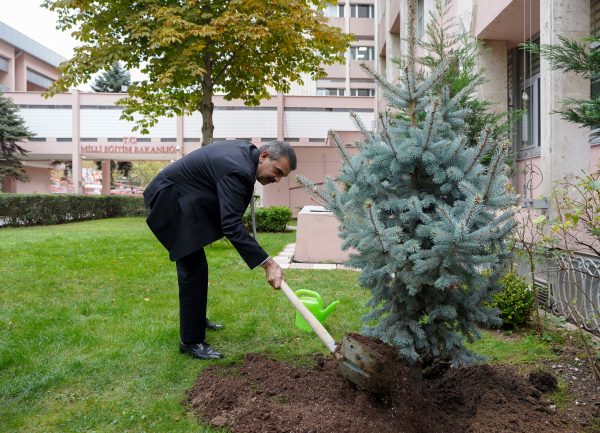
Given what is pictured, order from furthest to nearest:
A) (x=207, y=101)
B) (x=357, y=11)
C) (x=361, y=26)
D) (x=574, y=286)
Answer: (x=357, y=11) → (x=361, y=26) → (x=207, y=101) → (x=574, y=286)

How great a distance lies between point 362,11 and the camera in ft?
116

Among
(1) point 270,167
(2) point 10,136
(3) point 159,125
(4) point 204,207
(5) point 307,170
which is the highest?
(3) point 159,125

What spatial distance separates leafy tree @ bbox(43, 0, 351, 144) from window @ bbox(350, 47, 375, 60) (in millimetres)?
21931

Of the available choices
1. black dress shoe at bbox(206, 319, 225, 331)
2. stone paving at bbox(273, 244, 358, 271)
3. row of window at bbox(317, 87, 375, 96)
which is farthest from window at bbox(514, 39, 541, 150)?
row of window at bbox(317, 87, 375, 96)

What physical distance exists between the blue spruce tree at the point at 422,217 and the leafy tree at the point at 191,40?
30.6 ft

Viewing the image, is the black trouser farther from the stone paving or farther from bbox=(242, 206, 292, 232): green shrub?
bbox=(242, 206, 292, 232): green shrub

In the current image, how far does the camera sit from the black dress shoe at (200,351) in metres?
3.70

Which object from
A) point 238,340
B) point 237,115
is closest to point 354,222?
point 238,340

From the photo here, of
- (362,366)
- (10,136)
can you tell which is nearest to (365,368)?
(362,366)

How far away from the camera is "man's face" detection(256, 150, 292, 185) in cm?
341

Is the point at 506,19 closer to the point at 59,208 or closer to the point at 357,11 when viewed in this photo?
the point at 59,208

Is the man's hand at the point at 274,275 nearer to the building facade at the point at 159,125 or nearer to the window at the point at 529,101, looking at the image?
the window at the point at 529,101

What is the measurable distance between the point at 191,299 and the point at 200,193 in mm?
828

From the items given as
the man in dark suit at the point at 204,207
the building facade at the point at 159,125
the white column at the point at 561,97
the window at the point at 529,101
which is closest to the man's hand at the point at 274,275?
the man in dark suit at the point at 204,207
